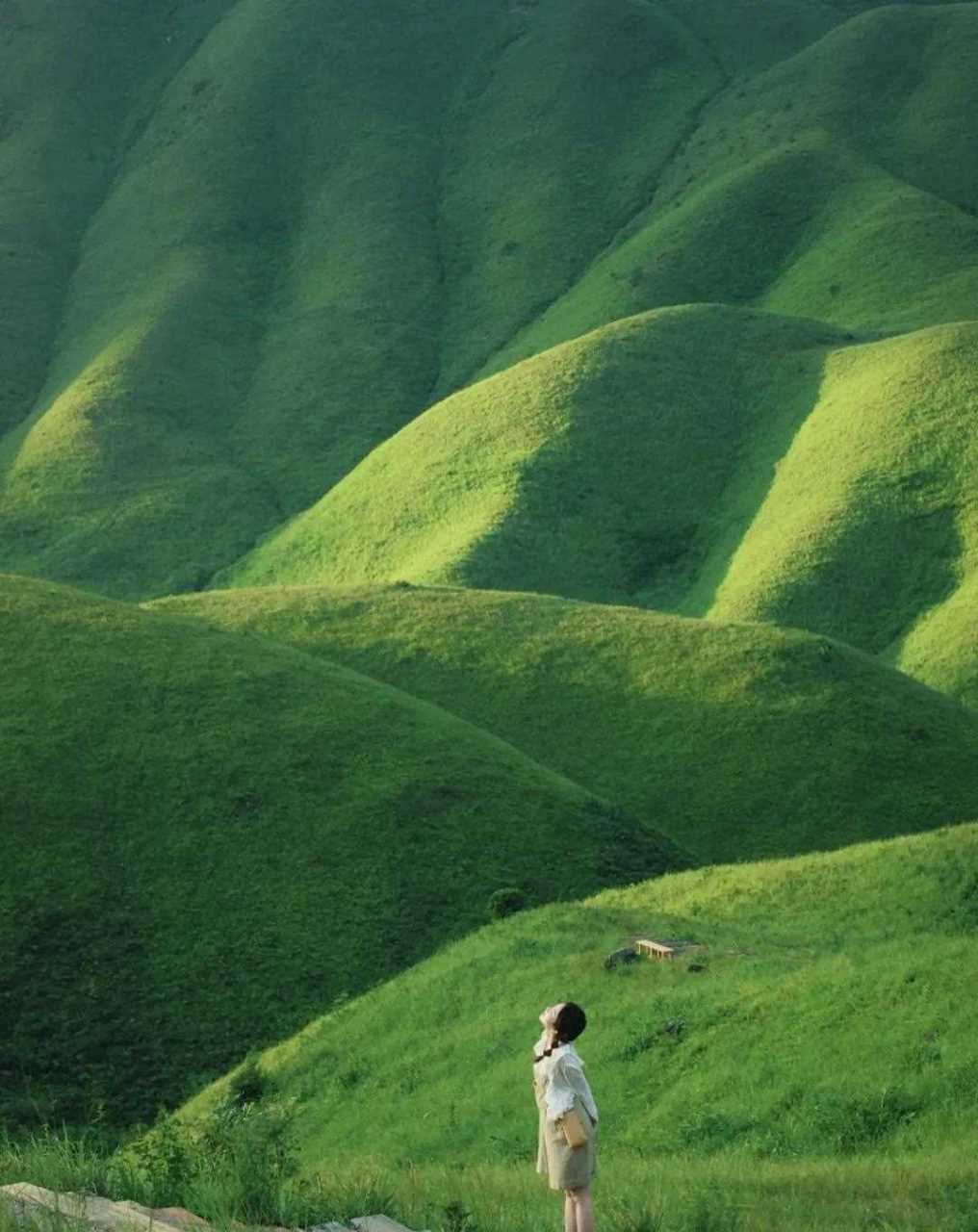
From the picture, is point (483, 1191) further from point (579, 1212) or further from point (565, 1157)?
point (579, 1212)

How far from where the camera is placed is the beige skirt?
15.5m

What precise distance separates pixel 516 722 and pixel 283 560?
6181cm

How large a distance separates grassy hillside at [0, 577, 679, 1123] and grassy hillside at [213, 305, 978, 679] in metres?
45.4

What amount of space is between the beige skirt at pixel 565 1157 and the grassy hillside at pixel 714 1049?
2.17 feet

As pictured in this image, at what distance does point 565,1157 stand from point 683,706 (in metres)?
61.2

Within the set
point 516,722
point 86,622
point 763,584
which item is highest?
point 86,622

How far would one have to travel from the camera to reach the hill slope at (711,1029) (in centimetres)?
2539

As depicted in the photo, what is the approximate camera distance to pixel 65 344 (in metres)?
200

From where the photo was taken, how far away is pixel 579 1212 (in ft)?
49.9

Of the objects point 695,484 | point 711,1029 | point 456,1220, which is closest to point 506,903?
point 711,1029

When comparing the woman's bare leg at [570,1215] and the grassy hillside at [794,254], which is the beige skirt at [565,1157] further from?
the grassy hillside at [794,254]

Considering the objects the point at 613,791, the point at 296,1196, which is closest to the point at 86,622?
the point at 613,791

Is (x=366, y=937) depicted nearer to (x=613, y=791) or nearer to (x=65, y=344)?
(x=613, y=791)

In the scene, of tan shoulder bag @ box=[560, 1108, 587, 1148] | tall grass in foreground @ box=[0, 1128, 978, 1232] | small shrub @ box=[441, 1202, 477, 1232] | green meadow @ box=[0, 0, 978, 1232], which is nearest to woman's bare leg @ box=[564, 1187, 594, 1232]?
tan shoulder bag @ box=[560, 1108, 587, 1148]
